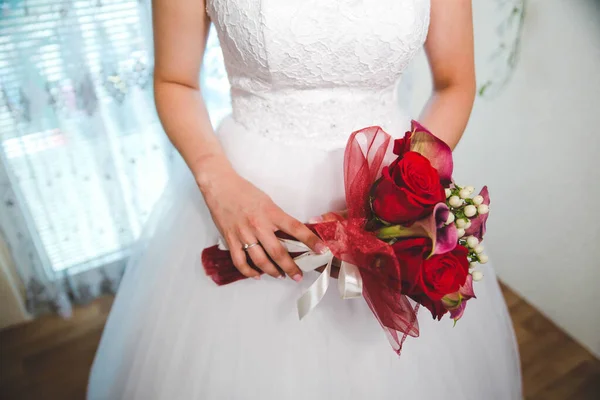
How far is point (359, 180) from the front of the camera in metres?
0.61

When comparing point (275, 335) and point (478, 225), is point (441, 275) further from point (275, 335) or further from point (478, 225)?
point (275, 335)

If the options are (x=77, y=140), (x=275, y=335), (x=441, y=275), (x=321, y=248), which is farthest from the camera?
(x=77, y=140)

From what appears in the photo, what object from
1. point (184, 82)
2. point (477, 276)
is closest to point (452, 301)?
point (477, 276)

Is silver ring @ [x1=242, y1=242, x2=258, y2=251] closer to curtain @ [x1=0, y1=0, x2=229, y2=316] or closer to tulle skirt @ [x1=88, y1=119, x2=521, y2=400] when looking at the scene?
tulle skirt @ [x1=88, y1=119, x2=521, y2=400]

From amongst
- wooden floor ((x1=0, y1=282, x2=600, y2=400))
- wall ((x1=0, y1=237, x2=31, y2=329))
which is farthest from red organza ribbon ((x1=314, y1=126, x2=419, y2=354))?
wall ((x1=0, y1=237, x2=31, y2=329))

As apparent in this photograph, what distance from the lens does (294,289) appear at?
2.52 feet

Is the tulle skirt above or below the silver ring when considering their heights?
below

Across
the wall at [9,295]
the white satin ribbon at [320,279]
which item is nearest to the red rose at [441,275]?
the white satin ribbon at [320,279]

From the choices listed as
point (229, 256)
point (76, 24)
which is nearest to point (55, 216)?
point (76, 24)

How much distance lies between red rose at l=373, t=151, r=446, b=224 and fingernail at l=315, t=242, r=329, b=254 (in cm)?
10

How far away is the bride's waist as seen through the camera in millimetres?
821

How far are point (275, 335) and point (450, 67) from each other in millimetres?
585

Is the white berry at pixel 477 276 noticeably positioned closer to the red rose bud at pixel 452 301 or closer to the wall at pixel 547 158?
the red rose bud at pixel 452 301

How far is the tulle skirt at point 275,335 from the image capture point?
0.73 metres
